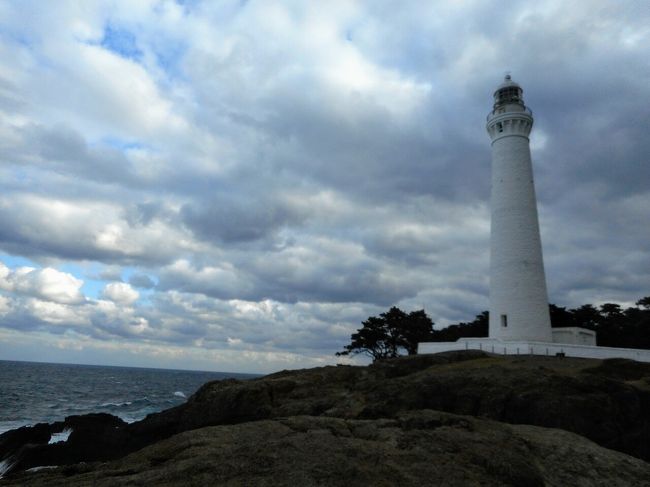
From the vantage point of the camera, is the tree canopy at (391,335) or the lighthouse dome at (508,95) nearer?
the lighthouse dome at (508,95)

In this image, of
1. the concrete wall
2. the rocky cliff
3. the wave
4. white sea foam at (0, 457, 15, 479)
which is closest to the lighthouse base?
the concrete wall

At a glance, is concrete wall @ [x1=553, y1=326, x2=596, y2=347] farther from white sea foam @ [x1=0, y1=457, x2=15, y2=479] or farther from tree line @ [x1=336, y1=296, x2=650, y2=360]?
white sea foam @ [x1=0, y1=457, x2=15, y2=479]

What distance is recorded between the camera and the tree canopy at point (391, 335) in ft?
181

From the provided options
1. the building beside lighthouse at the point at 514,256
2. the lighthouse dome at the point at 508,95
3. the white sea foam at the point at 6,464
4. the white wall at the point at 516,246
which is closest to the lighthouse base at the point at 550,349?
the building beside lighthouse at the point at 514,256

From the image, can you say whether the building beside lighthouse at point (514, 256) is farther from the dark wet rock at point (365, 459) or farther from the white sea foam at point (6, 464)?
the white sea foam at point (6, 464)

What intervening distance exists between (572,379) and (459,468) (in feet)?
38.3

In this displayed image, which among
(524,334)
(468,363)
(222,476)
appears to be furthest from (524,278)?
(222,476)

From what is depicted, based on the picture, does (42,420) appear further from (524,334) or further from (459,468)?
(459,468)

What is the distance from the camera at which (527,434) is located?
10094 mm

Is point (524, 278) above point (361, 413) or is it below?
above

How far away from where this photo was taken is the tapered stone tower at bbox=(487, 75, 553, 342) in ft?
111

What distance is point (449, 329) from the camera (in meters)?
61.9

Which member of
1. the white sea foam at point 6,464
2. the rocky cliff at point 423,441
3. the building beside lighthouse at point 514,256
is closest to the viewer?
the rocky cliff at point 423,441

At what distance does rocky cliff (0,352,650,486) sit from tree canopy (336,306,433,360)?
3465cm
